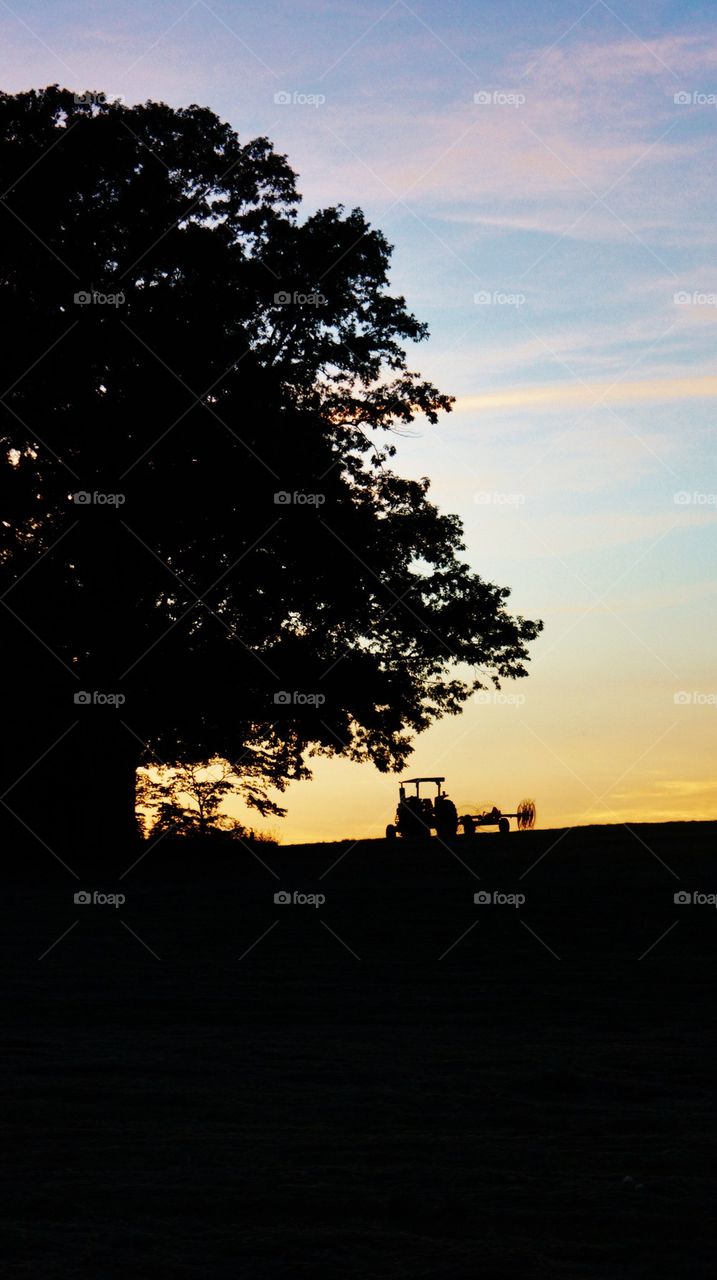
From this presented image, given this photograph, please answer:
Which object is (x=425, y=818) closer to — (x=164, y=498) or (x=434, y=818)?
(x=434, y=818)

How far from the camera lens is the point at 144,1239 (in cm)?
627

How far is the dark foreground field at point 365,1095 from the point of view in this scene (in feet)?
20.5

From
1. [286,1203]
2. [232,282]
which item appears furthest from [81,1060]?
[232,282]

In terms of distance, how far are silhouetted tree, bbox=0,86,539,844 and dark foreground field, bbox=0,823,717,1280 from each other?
37.4ft

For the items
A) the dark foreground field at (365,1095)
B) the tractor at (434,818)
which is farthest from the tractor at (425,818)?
the dark foreground field at (365,1095)

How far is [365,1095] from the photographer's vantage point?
938 centimetres

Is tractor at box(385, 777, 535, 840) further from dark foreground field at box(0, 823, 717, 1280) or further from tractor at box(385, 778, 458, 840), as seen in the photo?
dark foreground field at box(0, 823, 717, 1280)

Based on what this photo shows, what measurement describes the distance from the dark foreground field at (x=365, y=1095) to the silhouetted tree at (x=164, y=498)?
37.4 feet

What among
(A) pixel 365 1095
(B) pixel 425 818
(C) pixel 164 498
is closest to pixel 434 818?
(B) pixel 425 818

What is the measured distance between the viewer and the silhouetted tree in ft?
107

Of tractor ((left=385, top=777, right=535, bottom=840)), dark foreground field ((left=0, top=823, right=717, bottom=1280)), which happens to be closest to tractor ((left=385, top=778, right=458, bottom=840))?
tractor ((left=385, top=777, right=535, bottom=840))

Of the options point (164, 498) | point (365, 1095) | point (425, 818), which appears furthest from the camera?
point (425, 818)

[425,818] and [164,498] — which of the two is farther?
[425,818]

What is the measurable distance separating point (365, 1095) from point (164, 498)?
24.2m
